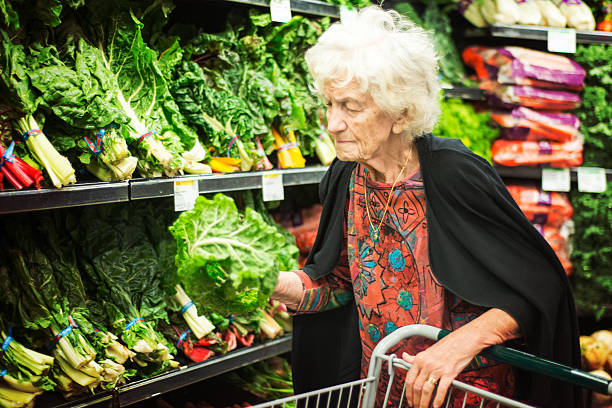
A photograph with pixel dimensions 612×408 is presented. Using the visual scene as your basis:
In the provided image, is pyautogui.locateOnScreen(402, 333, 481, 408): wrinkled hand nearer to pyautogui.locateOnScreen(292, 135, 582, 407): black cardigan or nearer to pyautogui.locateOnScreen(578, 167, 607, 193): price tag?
pyautogui.locateOnScreen(292, 135, 582, 407): black cardigan

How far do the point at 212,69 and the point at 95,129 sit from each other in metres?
0.80

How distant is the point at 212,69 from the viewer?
101 inches

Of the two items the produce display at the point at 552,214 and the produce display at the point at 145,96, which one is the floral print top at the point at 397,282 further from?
the produce display at the point at 552,214

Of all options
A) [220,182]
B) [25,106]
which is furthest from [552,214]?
[25,106]

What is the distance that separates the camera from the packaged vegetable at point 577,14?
3.37 metres

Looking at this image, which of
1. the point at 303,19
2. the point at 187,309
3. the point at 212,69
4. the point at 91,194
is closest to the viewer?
the point at 91,194

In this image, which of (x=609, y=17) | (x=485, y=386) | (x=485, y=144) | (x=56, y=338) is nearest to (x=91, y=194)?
(x=56, y=338)

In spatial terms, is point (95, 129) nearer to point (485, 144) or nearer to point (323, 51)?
point (323, 51)

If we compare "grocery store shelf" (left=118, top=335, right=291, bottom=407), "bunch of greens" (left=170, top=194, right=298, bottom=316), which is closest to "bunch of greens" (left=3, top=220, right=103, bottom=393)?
"grocery store shelf" (left=118, top=335, right=291, bottom=407)

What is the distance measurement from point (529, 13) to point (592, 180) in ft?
3.61

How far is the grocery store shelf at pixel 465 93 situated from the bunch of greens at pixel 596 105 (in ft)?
2.03

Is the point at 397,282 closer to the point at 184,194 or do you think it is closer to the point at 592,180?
the point at 184,194

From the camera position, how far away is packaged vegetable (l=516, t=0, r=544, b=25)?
10.9 feet

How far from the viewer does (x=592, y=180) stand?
3.32m
